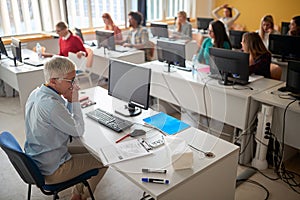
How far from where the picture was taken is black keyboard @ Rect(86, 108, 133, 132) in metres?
1.97

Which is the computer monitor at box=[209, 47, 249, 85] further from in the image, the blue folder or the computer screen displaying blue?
the blue folder

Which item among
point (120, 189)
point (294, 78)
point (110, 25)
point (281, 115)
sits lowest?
point (120, 189)

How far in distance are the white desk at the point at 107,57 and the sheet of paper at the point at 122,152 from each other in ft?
8.29

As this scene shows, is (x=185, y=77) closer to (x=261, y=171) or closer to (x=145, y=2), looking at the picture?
(x=261, y=171)

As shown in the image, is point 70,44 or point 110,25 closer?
point 70,44

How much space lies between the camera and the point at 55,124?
1.71 metres

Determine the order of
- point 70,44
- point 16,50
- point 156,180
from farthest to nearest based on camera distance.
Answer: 1. point 70,44
2. point 16,50
3. point 156,180

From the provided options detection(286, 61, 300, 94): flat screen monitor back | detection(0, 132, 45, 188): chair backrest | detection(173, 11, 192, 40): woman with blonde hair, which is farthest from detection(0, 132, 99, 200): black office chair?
detection(173, 11, 192, 40): woman with blonde hair

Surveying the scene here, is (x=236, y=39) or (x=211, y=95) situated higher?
(x=236, y=39)

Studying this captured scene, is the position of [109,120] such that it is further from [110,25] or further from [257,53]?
[110,25]

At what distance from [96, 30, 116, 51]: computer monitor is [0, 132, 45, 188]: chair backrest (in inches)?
111

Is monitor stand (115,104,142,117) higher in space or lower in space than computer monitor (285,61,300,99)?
lower

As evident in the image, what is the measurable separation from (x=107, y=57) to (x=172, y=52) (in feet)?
4.53

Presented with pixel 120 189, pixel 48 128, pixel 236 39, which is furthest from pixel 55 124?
pixel 236 39
